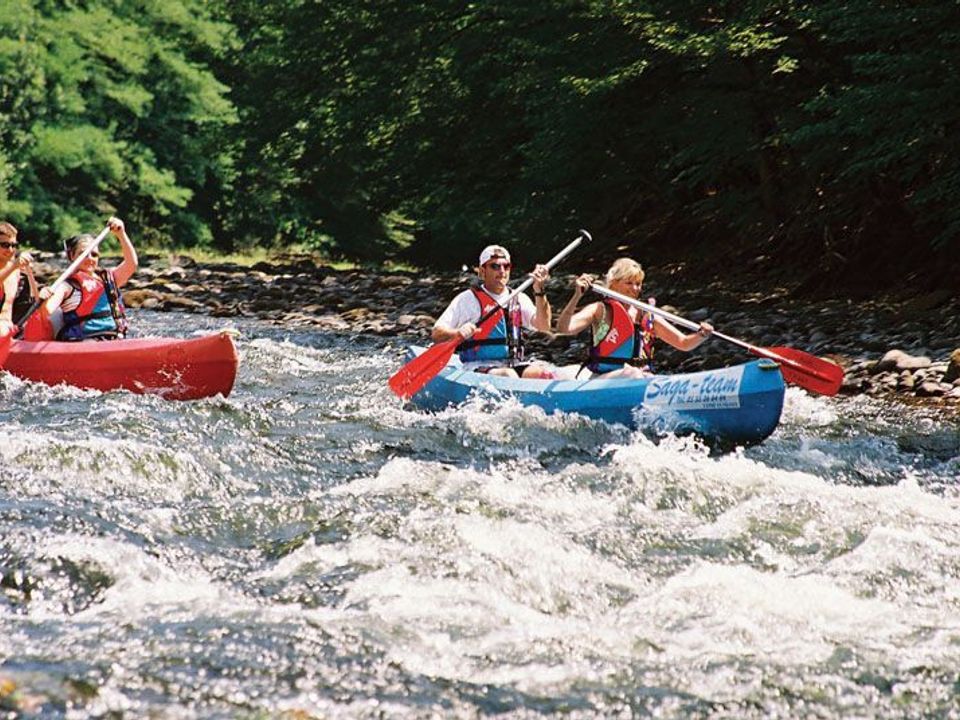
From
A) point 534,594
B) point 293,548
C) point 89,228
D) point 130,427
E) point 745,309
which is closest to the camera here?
point 534,594

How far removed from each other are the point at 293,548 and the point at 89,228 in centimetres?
2682

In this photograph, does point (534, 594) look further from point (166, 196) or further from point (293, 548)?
point (166, 196)

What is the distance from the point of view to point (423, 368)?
851 centimetres

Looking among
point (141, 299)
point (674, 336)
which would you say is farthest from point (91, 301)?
point (141, 299)

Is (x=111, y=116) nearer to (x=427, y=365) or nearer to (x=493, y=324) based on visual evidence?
(x=493, y=324)

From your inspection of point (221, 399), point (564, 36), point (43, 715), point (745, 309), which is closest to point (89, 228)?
point (564, 36)

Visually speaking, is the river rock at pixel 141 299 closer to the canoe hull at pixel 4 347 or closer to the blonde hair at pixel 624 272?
the canoe hull at pixel 4 347

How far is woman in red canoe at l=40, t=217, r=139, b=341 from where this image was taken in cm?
932

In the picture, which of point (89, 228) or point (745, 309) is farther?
point (89, 228)

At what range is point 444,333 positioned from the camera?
8594mm

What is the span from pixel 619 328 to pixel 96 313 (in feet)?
12.0

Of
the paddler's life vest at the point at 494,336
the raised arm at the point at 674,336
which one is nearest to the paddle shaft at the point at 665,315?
the raised arm at the point at 674,336

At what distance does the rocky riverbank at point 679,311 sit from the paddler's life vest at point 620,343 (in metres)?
2.19

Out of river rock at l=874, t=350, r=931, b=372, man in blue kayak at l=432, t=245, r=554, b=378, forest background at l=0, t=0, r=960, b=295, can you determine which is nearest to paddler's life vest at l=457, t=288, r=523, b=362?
man in blue kayak at l=432, t=245, r=554, b=378
